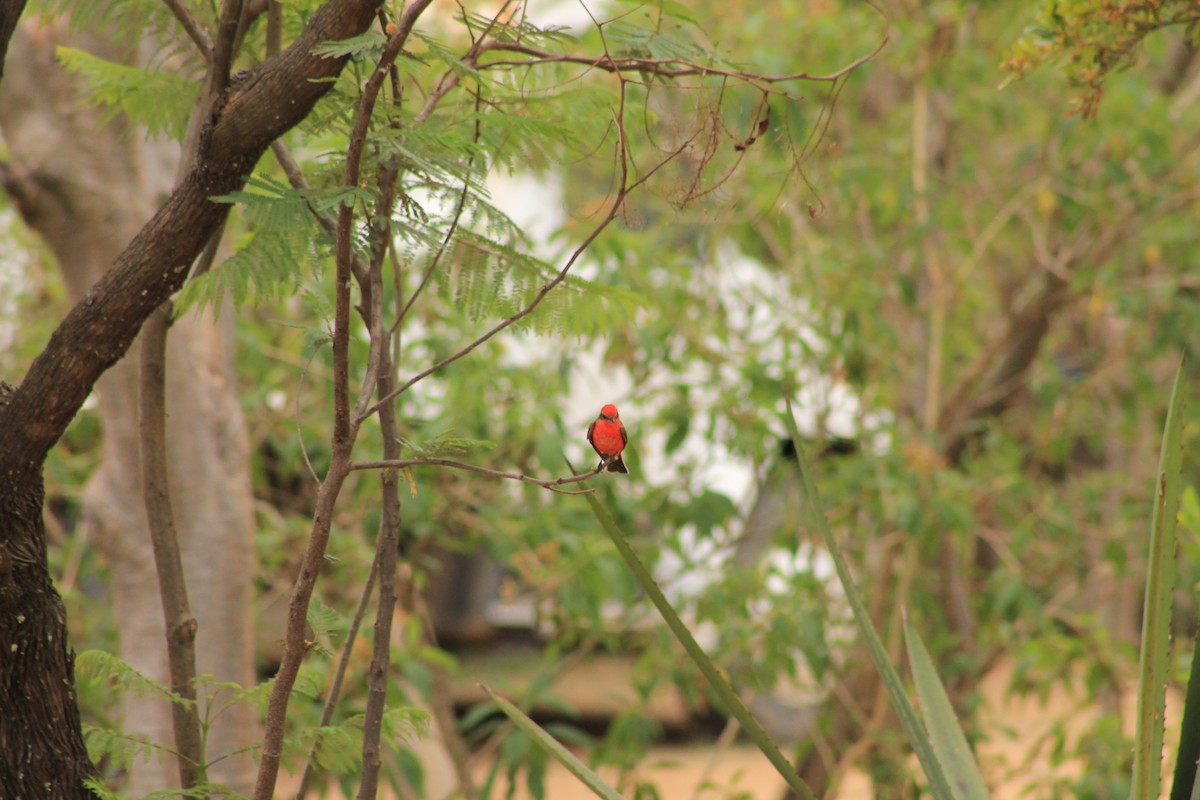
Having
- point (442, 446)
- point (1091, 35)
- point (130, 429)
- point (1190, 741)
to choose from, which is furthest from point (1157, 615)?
point (130, 429)

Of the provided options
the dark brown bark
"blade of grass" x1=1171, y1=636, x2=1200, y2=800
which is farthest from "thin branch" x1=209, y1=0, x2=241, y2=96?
"blade of grass" x1=1171, y1=636, x2=1200, y2=800

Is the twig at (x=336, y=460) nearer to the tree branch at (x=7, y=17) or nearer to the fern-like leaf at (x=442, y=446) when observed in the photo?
the fern-like leaf at (x=442, y=446)

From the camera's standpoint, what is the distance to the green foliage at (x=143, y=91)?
1.00 metres

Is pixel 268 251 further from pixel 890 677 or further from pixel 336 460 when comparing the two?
pixel 890 677

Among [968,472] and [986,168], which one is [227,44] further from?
[986,168]

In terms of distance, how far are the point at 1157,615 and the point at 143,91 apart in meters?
0.95

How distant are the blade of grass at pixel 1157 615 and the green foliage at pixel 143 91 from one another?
2.81ft

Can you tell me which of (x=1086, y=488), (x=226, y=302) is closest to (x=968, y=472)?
(x=1086, y=488)

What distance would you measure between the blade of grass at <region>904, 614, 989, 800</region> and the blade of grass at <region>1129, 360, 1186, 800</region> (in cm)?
23

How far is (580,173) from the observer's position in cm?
491

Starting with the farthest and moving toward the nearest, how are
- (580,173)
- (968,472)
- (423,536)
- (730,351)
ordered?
1. (580,173)
2. (968,472)
3. (730,351)
4. (423,536)

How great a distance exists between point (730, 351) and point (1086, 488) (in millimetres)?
876

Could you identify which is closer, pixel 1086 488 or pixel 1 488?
pixel 1 488

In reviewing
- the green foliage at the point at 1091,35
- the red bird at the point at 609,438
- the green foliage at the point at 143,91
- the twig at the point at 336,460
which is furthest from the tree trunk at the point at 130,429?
the green foliage at the point at 1091,35
